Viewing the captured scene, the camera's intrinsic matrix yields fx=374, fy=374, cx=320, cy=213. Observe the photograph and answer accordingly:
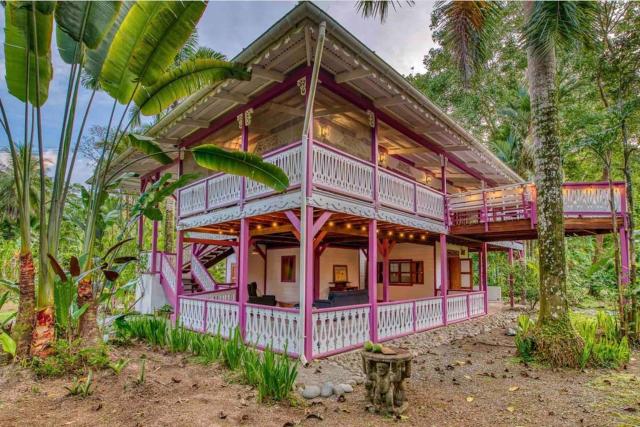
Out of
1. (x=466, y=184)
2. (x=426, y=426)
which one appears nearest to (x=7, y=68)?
(x=426, y=426)

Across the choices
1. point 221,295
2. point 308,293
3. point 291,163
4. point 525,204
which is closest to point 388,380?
point 308,293

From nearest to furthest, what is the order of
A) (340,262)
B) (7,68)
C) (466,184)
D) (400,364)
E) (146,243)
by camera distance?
(400,364), (7,68), (340,262), (466,184), (146,243)

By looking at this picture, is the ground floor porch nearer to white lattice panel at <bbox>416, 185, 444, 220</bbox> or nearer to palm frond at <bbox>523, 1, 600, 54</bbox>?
white lattice panel at <bbox>416, 185, 444, 220</bbox>

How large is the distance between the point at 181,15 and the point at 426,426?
661cm

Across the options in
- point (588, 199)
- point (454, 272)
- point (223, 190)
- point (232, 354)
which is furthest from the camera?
point (454, 272)

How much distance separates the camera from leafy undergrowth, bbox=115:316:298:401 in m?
4.96

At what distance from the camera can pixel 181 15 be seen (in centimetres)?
571

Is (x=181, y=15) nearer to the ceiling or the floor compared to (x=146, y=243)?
nearer to the ceiling

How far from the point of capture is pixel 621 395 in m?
5.39

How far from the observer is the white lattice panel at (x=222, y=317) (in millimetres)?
8992

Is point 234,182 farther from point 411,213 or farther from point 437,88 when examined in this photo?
point 437,88

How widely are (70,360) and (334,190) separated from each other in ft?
18.2

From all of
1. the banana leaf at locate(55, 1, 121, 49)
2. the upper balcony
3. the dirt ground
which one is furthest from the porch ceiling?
the banana leaf at locate(55, 1, 121, 49)

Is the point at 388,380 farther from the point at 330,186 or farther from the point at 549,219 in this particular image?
the point at 549,219
